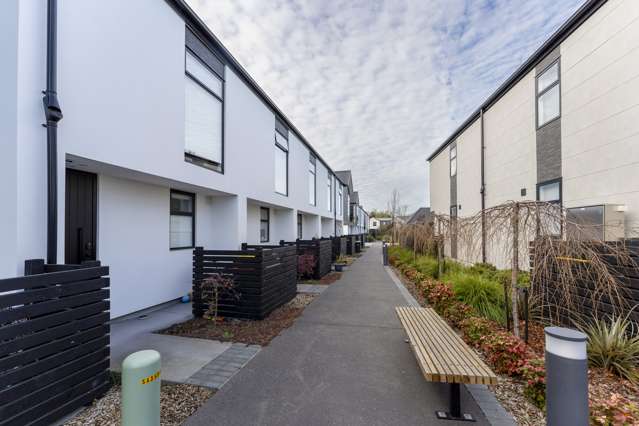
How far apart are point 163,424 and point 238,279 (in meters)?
3.09

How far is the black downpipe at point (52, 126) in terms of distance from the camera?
3.14 metres

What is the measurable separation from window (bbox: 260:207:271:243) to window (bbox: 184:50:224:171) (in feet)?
15.7

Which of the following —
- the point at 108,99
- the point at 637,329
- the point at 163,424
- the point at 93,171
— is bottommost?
the point at 163,424

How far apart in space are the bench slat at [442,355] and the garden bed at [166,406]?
7.98 ft

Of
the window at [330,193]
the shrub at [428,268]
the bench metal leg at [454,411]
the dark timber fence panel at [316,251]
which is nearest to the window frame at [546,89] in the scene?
the shrub at [428,268]

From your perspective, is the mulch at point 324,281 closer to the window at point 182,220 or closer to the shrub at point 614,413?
the window at point 182,220

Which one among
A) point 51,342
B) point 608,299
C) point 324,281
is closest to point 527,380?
point 608,299

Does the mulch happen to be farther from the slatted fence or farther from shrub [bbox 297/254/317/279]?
the slatted fence

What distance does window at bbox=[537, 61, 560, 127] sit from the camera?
7.66m

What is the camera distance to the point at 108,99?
4176 millimetres

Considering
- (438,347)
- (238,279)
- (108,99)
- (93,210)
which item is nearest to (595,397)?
(438,347)

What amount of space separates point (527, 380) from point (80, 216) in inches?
275

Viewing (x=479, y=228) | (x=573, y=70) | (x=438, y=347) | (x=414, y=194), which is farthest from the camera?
(x=414, y=194)

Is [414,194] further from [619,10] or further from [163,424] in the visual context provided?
[163,424]
